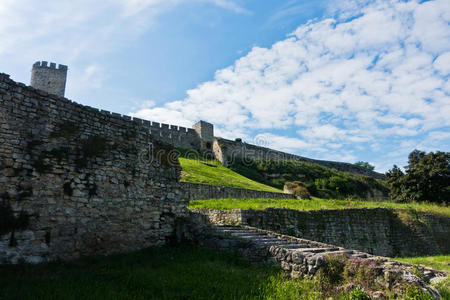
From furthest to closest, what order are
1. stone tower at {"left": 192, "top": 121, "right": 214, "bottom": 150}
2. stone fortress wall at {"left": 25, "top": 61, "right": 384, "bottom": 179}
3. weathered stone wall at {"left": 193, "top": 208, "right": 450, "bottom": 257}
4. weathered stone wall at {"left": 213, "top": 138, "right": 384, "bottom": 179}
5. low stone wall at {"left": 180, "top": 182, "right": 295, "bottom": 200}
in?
stone tower at {"left": 192, "top": 121, "right": 214, "bottom": 150}, weathered stone wall at {"left": 213, "top": 138, "right": 384, "bottom": 179}, stone fortress wall at {"left": 25, "top": 61, "right": 384, "bottom": 179}, low stone wall at {"left": 180, "top": 182, "right": 295, "bottom": 200}, weathered stone wall at {"left": 193, "top": 208, "right": 450, "bottom": 257}

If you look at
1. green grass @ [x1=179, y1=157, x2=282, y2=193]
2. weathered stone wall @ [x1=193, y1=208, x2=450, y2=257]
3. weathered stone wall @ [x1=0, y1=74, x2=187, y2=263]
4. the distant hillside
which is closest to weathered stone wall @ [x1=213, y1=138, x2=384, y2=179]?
the distant hillside

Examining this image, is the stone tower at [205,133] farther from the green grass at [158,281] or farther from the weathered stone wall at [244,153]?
the green grass at [158,281]

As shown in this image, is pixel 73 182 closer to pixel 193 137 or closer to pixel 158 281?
pixel 158 281

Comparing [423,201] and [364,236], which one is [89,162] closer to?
[364,236]

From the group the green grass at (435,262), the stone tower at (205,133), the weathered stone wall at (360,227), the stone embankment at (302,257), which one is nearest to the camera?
the stone embankment at (302,257)

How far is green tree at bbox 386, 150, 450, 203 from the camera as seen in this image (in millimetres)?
28219

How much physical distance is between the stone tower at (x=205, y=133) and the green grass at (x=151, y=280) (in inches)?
1778

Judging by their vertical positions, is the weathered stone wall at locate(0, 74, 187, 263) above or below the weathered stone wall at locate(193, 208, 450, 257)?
above

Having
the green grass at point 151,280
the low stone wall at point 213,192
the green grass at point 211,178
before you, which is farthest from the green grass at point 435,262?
the green grass at point 211,178

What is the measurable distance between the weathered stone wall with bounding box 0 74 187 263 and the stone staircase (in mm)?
2600

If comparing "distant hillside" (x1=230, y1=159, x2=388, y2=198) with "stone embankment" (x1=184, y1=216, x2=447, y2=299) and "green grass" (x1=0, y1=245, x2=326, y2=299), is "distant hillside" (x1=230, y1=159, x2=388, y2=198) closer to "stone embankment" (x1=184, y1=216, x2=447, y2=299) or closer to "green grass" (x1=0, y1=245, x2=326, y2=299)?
"stone embankment" (x1=184, y1=216, x2=447, y2=299)

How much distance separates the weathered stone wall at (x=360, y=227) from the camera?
12.9 metres

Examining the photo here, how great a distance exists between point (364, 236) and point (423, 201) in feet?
50.6

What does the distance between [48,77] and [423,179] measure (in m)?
53.6
